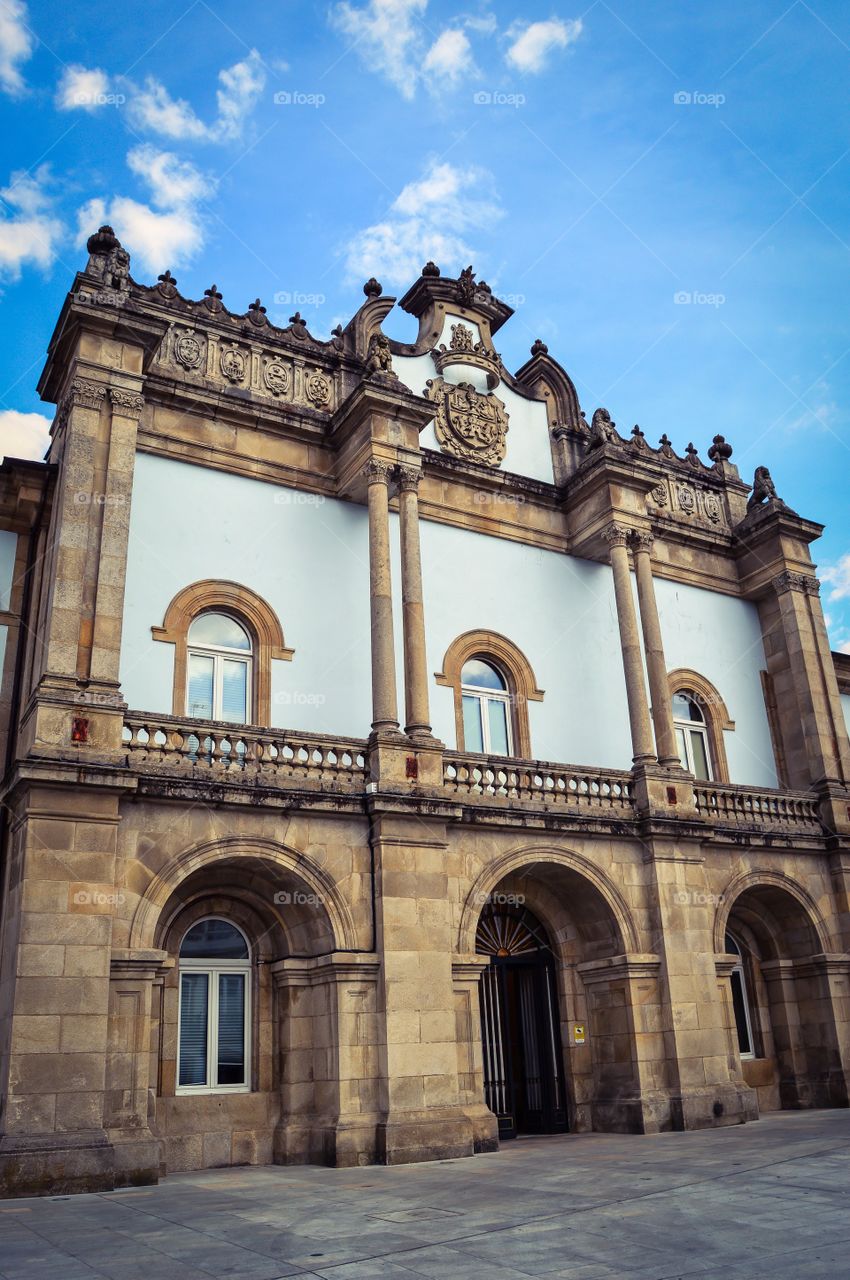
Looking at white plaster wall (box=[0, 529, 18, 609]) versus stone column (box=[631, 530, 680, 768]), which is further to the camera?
stone column (box=[631, 530, 680, 768])

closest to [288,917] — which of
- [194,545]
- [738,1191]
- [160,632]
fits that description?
[160,632]

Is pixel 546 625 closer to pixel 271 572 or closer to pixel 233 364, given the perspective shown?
pixel 271 572

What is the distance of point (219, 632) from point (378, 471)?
12.4 ft

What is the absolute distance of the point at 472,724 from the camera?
1991cm

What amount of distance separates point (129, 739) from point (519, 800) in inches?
250

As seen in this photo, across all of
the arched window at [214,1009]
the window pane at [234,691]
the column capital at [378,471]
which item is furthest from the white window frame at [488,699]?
the arched window at [214,1009]

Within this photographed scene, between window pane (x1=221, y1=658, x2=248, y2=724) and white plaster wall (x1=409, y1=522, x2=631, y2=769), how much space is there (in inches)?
139

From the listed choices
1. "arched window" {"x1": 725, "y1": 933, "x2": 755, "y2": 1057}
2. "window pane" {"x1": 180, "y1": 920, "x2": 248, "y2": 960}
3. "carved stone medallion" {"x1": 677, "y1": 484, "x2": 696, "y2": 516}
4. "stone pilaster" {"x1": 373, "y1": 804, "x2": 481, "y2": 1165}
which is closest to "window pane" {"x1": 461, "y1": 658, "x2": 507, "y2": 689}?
"stone pilaster" {"x1": 373, "y1": 804, "x2": 481, "y2": 1165}

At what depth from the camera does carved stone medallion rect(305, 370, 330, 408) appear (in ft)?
65.7

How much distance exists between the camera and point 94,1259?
8.17 meters

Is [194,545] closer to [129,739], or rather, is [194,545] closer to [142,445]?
[142,445]

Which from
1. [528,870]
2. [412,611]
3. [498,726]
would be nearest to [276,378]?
[412,611]

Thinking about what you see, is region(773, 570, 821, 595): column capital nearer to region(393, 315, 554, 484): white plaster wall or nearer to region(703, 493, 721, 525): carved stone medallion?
region(703, 493, 721, 525): carved stone medallion

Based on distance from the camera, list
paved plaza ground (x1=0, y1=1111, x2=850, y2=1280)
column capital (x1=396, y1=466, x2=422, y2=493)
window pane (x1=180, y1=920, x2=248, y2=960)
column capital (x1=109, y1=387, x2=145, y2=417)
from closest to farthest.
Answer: paved plaza ground (x1=0, y1=1111, x2=850, y2=1280), window pane (x1=180, y1=920, x2=248, y2=960), column capital (x1=109, y1=387, x2=145, y2=417), column capital (x1=396, y1=466, x2=422, y2=493)
